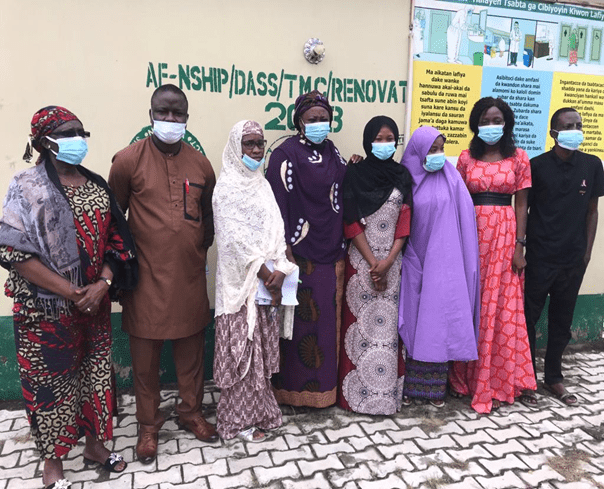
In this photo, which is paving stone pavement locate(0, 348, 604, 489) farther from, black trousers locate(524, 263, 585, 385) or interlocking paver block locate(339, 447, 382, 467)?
black trousers locate(524, 263, 585, 385)

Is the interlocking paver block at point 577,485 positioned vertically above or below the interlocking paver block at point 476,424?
below

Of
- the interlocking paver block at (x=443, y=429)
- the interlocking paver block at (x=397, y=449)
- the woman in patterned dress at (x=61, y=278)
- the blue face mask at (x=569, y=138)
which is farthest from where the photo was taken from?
the blue face mask at (x=569, y=138)

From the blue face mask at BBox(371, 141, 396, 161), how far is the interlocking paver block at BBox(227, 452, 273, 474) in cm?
194

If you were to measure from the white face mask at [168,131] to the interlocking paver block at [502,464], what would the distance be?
2.52 meters

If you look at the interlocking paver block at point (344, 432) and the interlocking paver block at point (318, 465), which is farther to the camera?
the interlocking paver block at point (344, 432)

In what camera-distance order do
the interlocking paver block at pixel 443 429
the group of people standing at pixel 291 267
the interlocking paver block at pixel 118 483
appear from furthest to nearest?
the interlocking paver block at pixel 443 429
the interlocking paver block at pixel 118 483
the group of people standing at pixel 291 267

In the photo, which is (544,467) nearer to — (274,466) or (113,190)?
(274,466)

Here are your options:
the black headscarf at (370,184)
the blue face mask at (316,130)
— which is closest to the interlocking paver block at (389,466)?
the black headscarf at (370,184)

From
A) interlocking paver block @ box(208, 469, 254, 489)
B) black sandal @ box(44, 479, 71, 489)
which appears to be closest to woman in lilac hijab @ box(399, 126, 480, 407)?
interlocking paver block @ box(208, 469, 254, 489)

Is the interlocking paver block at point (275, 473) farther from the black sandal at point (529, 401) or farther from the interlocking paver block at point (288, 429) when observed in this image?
the black sandal at point (529, 401)

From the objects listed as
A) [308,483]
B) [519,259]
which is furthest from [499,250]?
[308,483]

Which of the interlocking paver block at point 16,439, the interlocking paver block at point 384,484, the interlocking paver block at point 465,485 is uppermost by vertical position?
the interlocking paver block at point 384,484

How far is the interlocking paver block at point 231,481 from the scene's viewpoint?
97.0 inches

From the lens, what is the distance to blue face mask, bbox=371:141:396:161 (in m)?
2.98
